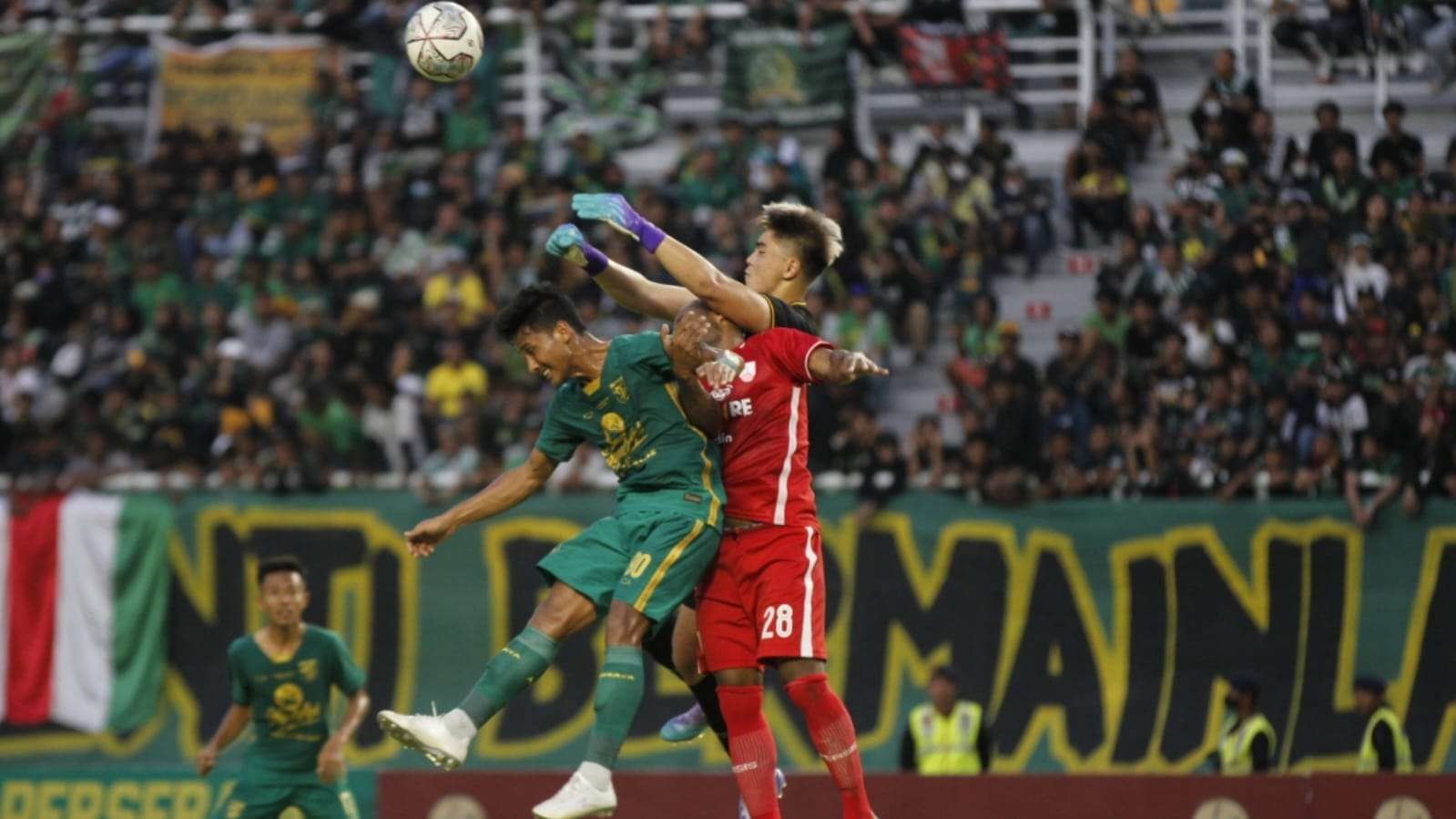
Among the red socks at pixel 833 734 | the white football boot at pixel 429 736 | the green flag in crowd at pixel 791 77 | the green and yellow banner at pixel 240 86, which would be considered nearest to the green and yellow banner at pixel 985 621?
the green flag in crowd at pixel 791 77

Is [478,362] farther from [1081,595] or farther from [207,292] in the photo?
[1081,595]

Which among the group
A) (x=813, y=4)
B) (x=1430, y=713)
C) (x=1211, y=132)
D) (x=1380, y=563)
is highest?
(x=813, y=4)

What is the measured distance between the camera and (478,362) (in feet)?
62.1

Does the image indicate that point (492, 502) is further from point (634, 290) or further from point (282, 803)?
point (282, 803)

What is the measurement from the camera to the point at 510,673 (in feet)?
30.7

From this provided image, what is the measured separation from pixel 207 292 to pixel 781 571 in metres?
12.3

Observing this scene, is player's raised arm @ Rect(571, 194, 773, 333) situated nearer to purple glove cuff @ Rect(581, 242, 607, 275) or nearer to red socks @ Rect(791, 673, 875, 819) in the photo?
purple glove cuff @ Rect(581, 242, 607, 275)

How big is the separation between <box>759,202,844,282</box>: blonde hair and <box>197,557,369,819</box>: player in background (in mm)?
4187

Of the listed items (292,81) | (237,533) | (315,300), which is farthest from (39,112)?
(237,533)

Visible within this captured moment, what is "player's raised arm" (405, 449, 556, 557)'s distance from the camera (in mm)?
9812

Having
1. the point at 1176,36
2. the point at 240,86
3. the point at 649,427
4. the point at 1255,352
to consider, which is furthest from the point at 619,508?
the point at 240,86

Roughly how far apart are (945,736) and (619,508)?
634cm

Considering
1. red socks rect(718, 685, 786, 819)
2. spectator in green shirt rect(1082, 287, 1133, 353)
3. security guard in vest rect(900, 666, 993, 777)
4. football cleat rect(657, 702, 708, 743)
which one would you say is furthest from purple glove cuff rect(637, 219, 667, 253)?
spectator in green shirt rect(1082, 287, 1133, 353)

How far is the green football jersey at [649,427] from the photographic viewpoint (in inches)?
379
